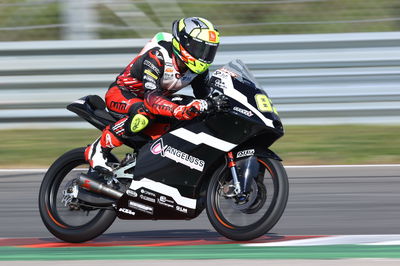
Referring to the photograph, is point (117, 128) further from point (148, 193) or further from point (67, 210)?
point (67, 210)

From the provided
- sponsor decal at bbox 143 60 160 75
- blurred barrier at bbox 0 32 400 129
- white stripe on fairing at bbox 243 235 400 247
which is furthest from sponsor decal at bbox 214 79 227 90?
blurred barrier at bbox 0 32 400 129

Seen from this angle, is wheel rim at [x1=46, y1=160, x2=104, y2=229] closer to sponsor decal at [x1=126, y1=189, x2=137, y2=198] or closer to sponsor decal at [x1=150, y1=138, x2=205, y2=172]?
sponsor decal at [x1=126, y1=189, x2=137, y2=198]

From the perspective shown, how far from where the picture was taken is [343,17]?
12.0 metres

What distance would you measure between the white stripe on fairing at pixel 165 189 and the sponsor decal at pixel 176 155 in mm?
208

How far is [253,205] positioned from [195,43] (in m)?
1.19

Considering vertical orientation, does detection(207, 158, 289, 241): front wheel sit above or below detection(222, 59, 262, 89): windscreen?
below

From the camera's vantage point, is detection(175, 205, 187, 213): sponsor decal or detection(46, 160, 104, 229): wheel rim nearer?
detection(175, 205, 187, 213): sponsor decal

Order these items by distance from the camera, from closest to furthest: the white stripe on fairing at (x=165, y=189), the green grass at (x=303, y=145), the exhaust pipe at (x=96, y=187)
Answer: the white stripe on fairing at (x=165, y=189) → the exhaust pipe at (x=96, y=187) → the green grass at (x=303, y=145)

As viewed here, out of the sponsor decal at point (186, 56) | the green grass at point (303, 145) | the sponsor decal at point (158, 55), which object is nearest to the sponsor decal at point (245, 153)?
the sponsor decal at point (186, 56)

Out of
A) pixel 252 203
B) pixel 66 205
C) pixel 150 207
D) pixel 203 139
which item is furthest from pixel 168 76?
pixel 66 205

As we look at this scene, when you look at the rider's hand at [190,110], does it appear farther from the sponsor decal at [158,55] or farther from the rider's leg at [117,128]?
the sponsor decal at [158,55]

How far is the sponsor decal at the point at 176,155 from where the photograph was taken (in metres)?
5.79

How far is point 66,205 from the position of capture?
242 inches

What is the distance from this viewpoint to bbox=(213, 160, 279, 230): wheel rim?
5.63 meters
